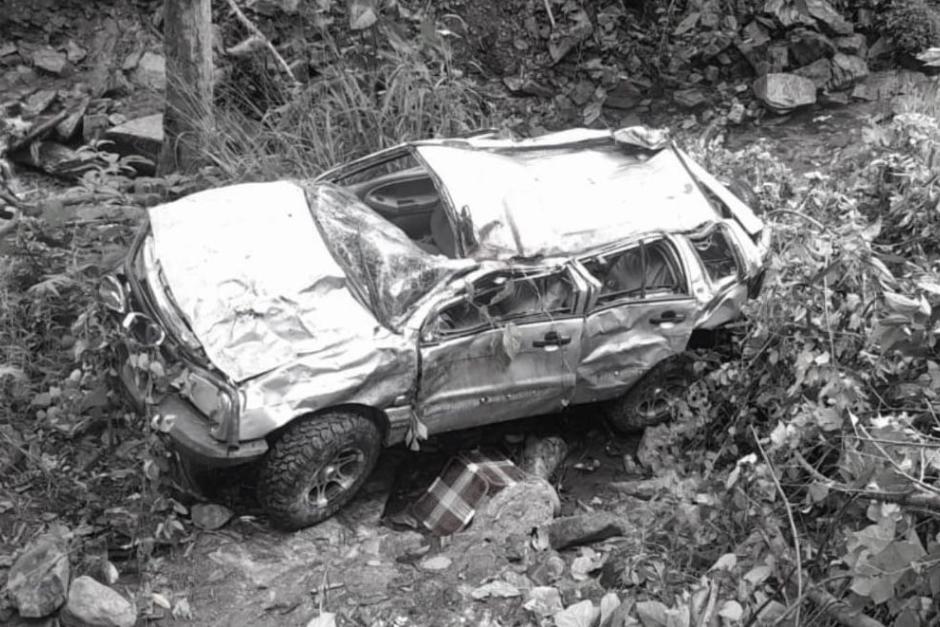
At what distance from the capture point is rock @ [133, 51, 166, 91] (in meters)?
9.47

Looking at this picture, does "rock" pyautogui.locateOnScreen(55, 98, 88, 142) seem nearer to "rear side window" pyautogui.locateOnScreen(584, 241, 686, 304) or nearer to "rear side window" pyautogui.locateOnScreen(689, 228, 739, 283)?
"rear side window" pyautogui.locateOnScreen(584, 241, 686, 304)

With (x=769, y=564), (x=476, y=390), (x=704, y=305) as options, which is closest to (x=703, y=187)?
(x=704, y=305)

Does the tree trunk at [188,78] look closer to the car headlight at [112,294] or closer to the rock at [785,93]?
the car headlight at [112,294]

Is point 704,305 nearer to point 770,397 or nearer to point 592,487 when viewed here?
point 770,397

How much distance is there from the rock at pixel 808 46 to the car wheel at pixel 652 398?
5400mm

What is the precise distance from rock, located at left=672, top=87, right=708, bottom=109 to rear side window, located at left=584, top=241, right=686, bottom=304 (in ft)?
14.5

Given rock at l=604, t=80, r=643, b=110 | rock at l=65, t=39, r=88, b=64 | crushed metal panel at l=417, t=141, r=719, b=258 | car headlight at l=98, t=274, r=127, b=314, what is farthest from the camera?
rock at l=604, t=80, r=643, b=110

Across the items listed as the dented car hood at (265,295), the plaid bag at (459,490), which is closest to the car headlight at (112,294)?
the dented car hood at (265,295)

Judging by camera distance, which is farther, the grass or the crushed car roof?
the grass

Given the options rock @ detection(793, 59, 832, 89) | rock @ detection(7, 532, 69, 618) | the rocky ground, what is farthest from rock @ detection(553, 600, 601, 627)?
rock @ detection(793, 59, 832, 89)

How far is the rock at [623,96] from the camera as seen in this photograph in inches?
411

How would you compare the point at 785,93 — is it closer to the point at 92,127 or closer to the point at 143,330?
the point at 92,127

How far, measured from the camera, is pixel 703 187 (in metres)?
6.86

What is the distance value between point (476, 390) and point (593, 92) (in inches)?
213
